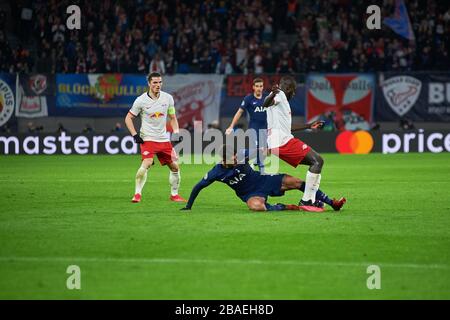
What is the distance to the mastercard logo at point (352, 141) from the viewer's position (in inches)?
1262

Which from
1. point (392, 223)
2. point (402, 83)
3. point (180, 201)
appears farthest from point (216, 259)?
point (402, 83)

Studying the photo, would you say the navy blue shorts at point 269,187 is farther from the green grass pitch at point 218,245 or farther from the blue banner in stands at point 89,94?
the blue banner in stands at point 89,94

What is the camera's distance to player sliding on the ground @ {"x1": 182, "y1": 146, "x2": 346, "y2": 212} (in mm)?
13781

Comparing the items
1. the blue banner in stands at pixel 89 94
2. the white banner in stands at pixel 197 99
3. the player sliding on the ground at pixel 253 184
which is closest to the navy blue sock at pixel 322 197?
the player sliding on the ground at pixel 253 184

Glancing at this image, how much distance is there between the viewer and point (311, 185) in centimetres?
1385

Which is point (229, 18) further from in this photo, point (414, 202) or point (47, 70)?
point (414, 202)

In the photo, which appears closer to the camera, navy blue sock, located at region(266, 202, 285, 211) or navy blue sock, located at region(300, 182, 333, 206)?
navy blue sock, located at region(300, 182, 333, 206)

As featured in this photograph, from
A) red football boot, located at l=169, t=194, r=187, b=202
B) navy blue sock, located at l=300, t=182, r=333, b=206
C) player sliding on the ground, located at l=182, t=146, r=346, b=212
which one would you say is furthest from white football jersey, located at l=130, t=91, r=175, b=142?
navy blue sock, located at l=300, t=182, r=333, b=206

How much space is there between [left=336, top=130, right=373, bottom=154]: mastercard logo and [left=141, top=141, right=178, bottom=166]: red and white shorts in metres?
16.8

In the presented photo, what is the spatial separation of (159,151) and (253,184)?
2.62 metres

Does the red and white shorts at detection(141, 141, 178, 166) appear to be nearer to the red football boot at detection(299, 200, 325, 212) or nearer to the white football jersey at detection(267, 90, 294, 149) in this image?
the white football jersey at detection(267, 90, 294, 149)

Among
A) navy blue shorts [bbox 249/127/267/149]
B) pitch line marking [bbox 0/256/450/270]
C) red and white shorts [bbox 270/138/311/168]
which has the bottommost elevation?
pitch line marking [bbox 0/256/450/270]

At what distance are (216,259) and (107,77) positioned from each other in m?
23.9

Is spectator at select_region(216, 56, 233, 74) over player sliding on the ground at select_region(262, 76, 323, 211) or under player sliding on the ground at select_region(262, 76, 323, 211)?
over
